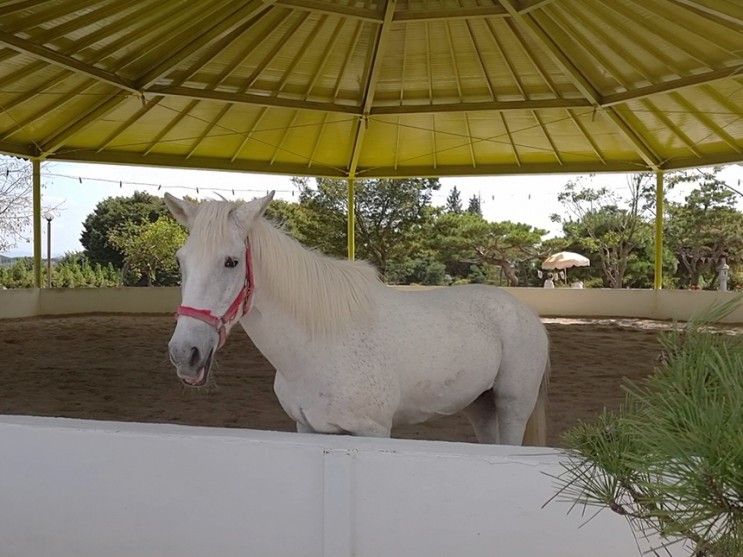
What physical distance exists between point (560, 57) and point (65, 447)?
341 inches

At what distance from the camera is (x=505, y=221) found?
23109mm

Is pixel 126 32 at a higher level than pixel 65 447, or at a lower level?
higher

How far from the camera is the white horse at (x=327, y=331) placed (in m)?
2.16

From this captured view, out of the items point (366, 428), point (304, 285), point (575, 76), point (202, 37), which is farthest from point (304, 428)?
point (575, 76)

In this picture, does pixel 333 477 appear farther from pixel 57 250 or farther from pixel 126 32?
pixel 57 250

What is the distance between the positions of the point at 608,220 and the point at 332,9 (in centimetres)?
1831

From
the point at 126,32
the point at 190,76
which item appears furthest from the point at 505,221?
the point at 126,32

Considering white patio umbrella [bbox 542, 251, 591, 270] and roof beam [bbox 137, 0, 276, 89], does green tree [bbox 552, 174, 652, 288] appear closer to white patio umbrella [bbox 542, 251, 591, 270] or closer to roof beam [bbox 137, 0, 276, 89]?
white patio umbrella [bbox 542, 251, 591, 270]

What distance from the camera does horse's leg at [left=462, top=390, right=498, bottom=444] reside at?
3.22 meters

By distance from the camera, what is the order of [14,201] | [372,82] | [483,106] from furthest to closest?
[14,201], [483,106], [372,82]

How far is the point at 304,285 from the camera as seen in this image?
2.44 meters

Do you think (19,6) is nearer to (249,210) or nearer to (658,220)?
(249,210)

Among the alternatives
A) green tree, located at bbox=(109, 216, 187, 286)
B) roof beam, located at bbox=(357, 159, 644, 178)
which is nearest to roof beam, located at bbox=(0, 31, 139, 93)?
roof beam, located at bbox=(357, 159, 644, 178)

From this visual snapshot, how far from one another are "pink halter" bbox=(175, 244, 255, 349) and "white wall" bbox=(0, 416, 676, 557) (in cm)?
37
